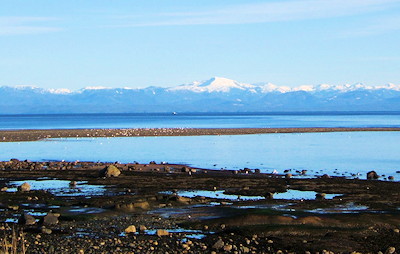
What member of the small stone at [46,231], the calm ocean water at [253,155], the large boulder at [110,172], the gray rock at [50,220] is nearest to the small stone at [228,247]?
the small stone at [46,231]

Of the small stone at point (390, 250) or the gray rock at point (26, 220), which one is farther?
the gray rock at point (26, 220)

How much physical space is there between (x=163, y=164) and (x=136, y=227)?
107 feet

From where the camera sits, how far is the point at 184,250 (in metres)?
23.1

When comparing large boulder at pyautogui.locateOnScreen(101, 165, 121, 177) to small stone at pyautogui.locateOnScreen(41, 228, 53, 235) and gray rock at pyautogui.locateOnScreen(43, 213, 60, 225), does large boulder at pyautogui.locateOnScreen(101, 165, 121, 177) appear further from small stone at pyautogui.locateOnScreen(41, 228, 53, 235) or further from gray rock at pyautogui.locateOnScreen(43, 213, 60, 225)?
small stone at pyautogui.locateOnScreen(41, 228, 53, 235)

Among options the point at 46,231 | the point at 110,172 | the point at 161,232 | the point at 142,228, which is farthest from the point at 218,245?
the point at 110,172

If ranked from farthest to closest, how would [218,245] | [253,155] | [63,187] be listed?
[253,155] → [63,187] → [218,245]

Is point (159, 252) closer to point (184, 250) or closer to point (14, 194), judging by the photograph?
point (184, 250)

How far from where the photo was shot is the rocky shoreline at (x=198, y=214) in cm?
2406

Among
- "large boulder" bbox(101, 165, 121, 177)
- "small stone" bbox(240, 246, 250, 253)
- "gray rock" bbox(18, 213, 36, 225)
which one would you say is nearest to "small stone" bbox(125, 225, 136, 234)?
"gray rock" bbox(18, 213, 36, 225)

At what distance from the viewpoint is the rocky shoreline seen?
24062mm

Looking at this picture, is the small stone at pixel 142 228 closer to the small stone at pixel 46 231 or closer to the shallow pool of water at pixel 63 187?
the small stone at pixel 46 231

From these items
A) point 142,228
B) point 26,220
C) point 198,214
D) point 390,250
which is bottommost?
point 390,250

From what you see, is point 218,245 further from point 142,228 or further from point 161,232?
point 142,228

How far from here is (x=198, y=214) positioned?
29984mm
